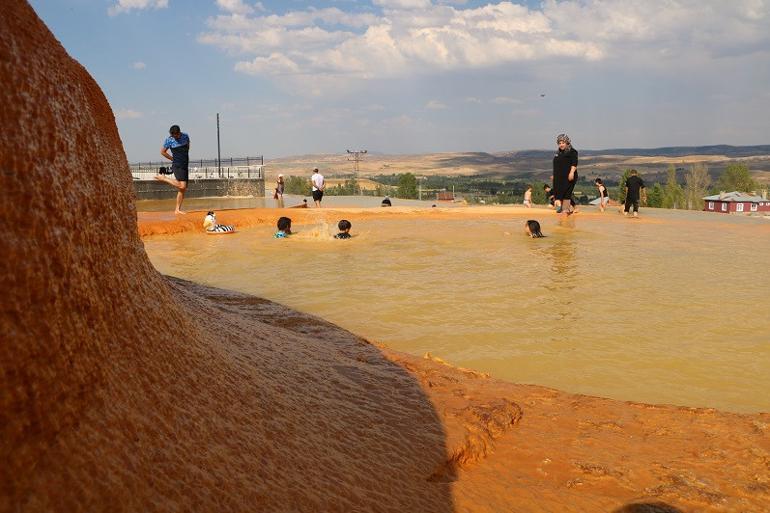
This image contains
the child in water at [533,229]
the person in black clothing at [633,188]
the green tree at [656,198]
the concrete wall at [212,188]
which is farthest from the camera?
the green tree at [656,198]

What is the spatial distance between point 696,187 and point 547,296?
80086 millimetres

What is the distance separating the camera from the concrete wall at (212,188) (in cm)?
2456

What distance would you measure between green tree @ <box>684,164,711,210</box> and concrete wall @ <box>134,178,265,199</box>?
63.9 meters

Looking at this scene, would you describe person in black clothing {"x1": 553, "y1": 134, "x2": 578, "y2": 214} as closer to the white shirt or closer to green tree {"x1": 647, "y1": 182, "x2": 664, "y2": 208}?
the white shirt

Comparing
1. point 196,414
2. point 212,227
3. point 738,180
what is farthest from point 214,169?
point 738,180

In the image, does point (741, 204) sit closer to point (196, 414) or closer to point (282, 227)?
point (282, 227)

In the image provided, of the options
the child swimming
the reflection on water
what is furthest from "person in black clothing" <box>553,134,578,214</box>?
the child swimming

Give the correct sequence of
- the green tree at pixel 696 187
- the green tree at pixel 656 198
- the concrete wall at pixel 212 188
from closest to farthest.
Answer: the concrete wall at pixel 212 188 < the green tree at pixel 656 198 < the green tree at pixel 696 187

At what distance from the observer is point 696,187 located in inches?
3022

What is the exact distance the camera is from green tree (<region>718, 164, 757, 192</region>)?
8319 centimetres

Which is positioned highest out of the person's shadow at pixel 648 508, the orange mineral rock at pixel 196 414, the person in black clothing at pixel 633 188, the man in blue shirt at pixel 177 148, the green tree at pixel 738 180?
the green tree at pixel 738 180

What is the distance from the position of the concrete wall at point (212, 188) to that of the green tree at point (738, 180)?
7656 centimetres

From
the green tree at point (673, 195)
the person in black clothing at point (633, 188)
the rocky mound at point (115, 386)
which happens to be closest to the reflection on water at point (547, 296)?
the rocky mound at point (115, 386)

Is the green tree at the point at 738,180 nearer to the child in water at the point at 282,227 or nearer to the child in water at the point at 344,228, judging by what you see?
the child in water at the point at 344,228
